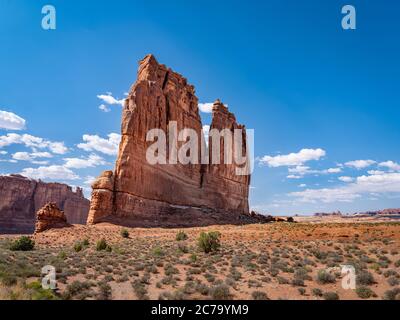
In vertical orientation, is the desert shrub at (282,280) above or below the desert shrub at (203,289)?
above

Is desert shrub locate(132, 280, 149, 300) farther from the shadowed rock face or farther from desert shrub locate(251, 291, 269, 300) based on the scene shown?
the shadowed rock face

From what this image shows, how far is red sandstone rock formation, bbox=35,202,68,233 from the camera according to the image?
36.0 m

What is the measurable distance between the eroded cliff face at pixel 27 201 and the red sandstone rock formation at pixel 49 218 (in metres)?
53.3

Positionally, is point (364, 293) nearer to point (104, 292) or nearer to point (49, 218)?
point (104, 292)

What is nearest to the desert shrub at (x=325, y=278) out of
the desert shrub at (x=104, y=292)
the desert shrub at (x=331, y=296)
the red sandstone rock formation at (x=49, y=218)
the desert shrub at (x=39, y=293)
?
the desert shrub at (x=331, y=296)

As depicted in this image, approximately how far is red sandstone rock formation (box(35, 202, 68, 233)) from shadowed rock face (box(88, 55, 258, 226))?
454 centimetres

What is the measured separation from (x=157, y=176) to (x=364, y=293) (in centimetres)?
4118

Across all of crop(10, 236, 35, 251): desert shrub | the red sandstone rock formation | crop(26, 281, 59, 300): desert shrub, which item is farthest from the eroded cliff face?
crop(26, 281, 59, 300): desert shrub

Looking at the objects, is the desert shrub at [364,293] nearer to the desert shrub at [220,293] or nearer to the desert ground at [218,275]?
the desert ground at [218,275]

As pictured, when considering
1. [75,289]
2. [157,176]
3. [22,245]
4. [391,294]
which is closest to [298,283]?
[391,294]

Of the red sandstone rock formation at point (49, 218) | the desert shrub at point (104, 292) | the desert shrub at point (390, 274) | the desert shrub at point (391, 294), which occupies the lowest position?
the desert shrub at point (104, 292)

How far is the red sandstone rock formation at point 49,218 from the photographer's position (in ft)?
118
